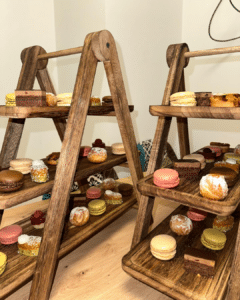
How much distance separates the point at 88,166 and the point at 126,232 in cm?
57

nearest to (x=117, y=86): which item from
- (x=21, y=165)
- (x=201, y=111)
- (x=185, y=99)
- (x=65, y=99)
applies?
(x=65, y=99)

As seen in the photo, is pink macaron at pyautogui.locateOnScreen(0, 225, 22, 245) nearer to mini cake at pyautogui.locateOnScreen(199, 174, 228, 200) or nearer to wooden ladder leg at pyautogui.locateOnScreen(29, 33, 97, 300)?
wooden ladder leg at pyautogui.locateOnScreen(29, 33, 97, 300)

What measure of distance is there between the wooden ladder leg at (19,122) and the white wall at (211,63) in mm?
2087

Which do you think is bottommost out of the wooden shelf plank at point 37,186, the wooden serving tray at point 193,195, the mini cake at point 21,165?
the wooden shelf plank at point 37,186

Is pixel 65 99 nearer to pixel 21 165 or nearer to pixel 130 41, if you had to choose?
pixel 21 165

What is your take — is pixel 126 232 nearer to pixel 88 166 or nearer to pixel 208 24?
pixel 88 166

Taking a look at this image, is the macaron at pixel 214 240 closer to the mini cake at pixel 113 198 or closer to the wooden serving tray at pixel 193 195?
the wooden serving tray at pixel 193 195

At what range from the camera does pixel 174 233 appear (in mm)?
1176

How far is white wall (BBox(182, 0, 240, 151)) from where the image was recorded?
259 cm

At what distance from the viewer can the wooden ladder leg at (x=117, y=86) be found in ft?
3.43

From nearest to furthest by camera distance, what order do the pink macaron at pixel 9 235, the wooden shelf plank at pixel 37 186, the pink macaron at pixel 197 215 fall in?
the wooden shelf plank at pixel 37 186
the pink macaron at pixel 9 235
the pink macaron at pixel 197 215

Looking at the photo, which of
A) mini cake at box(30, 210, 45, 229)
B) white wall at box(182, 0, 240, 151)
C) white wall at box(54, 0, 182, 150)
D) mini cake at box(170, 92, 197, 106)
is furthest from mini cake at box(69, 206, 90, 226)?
white wall at box(182, 0, 240, 151)

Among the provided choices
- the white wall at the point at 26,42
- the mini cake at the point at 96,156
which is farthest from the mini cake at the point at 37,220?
the white wall at the point at 26,42

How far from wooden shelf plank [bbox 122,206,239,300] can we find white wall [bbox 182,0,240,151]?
6.41 ft
